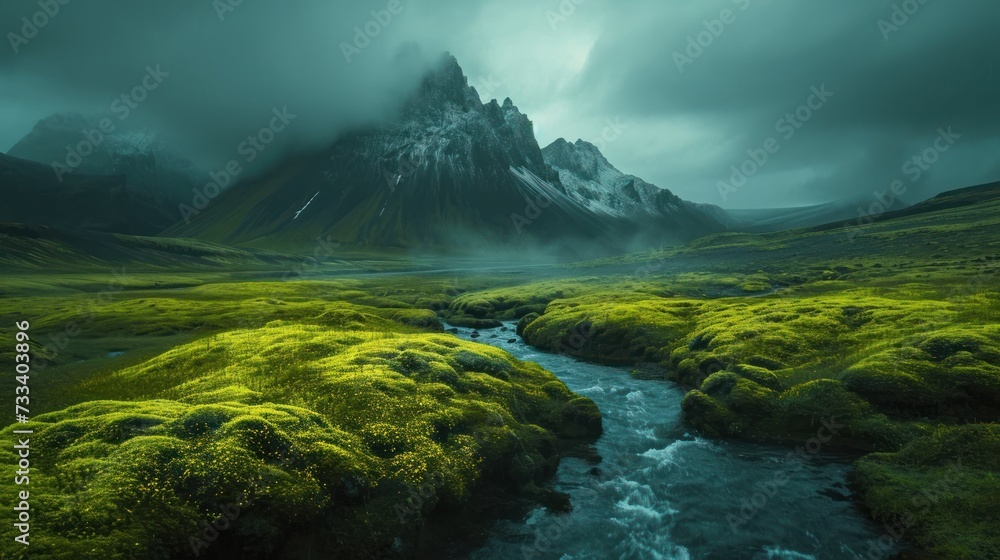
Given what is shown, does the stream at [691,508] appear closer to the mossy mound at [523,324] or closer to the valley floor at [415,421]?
the valley floor at [415,421]

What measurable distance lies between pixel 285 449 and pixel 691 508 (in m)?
21.2

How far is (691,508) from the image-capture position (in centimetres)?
2598

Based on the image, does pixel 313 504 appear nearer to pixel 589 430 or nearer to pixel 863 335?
pixel 589 430

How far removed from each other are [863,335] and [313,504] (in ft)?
162

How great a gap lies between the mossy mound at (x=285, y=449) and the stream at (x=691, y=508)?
3.18m

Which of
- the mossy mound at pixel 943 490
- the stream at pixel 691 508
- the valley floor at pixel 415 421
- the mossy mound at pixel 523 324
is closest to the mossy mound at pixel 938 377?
the valley floor at pixel 415 421

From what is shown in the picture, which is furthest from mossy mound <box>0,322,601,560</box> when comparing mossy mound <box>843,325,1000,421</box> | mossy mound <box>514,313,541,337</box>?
mossy mound <box>514,313,541,337</box>

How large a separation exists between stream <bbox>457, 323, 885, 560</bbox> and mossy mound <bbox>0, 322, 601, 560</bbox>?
10.4 feet

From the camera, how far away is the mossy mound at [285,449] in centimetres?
1755

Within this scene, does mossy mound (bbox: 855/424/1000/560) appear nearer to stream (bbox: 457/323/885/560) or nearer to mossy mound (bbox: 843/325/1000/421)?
stream (bbox: 457/323/885/560)

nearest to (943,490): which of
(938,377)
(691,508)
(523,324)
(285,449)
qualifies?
(691,508)

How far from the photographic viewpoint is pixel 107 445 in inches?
813

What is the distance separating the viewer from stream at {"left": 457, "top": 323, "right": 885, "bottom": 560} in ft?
74.0

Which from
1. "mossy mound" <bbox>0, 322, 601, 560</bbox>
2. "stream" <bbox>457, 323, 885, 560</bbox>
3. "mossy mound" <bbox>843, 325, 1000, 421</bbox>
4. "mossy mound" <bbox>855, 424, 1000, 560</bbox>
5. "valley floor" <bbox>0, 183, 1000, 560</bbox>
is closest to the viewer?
"mossy mound" <bbox>0, 322, 601, 560</bbox>
